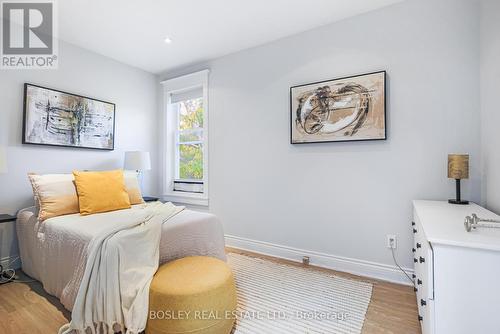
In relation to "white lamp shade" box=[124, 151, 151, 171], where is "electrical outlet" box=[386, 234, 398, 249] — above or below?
below

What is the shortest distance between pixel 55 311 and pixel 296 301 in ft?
5.86

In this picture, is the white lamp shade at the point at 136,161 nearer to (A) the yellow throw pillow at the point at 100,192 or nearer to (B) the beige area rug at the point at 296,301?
(A) the yellow throw pillow at the point at 100,192

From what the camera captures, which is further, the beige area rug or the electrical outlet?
the electrical outlet

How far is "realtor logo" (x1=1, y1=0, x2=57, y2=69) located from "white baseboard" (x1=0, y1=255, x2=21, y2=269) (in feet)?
6.33

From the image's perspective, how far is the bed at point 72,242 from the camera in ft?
5.76

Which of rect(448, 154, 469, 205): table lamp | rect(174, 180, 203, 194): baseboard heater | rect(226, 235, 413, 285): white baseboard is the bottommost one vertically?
rect(226, 235, 413, 285): white baseboard

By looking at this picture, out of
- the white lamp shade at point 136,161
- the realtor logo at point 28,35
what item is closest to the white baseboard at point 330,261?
the white lamp shade at point 136,161

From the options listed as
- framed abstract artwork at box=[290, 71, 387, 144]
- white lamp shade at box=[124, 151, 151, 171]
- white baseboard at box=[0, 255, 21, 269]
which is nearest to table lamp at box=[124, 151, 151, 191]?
white lamp shade at box=[124, 151, 151, 171]

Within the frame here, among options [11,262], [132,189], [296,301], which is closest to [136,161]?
[132,189]

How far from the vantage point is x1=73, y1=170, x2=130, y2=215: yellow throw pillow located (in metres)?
2.35

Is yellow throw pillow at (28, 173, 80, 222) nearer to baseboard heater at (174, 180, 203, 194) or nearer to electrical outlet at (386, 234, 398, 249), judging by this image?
baseboard heater at (174, 180, 203, 194)

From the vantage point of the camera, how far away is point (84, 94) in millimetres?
3104

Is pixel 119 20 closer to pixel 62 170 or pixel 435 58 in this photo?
pixel 62 170

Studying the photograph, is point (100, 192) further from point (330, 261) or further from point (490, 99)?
point (490, 99)
